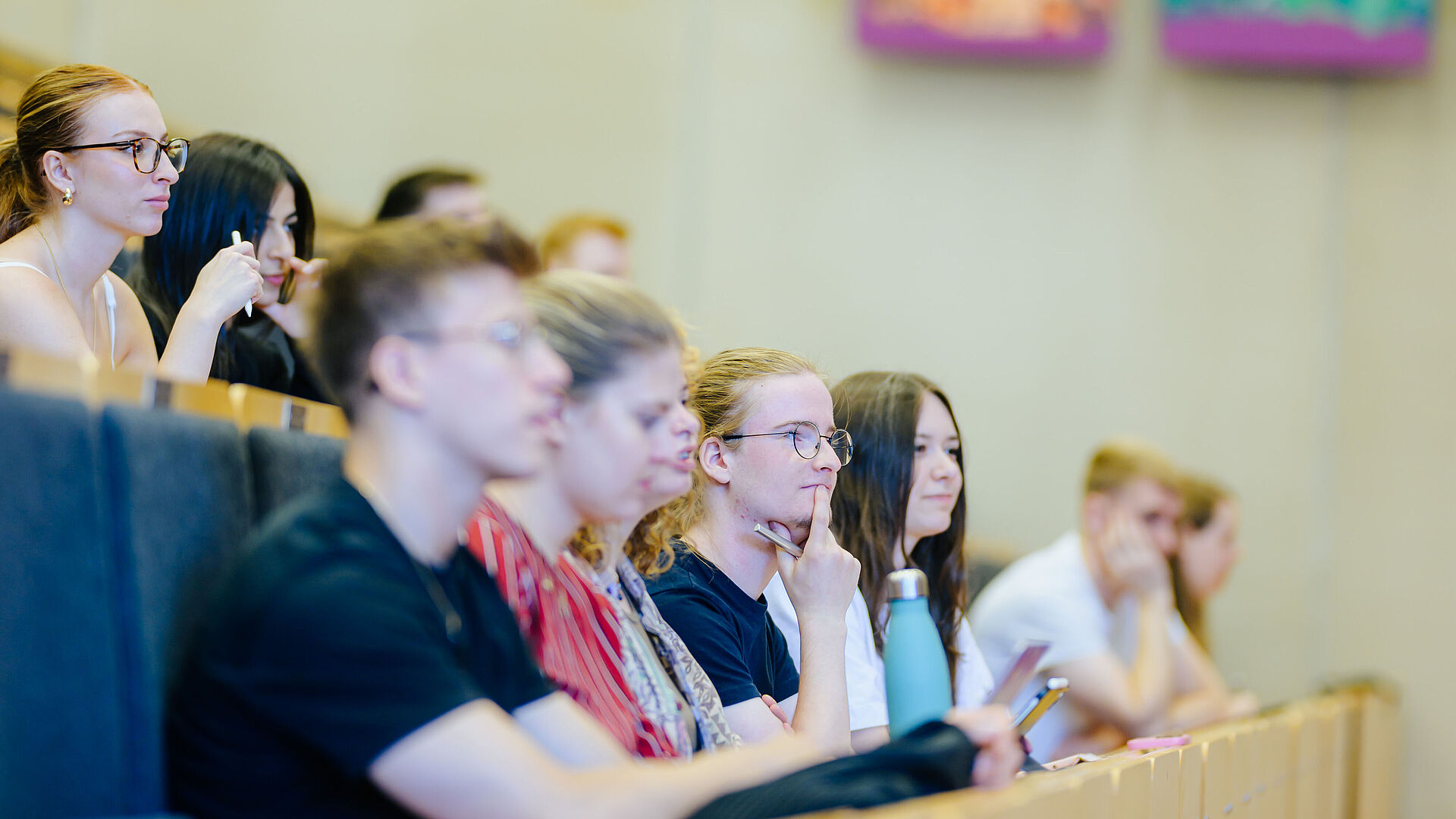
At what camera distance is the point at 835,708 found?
1.47 meters

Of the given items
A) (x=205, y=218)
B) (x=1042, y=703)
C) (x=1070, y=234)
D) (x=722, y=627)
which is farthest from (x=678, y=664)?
(x=1070, y=234)

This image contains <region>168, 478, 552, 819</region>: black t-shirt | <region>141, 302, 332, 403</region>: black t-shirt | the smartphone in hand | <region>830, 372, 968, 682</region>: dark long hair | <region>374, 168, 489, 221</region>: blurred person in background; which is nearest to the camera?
<region>168, 478, 552, 819</region>: black t-shirt

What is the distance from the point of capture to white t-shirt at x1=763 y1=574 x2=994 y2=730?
170 cm

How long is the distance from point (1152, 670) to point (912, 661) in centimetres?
150

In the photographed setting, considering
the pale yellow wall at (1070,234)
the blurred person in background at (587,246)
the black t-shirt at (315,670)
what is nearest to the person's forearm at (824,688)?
the black t-shirt at (315,670)

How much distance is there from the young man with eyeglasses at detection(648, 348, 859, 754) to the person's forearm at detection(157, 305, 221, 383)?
62 centimetres

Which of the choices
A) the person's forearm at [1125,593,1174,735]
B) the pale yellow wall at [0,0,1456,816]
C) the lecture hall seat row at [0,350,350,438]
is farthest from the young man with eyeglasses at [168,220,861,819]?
the pale yellow wall at [0,0,1456,816]

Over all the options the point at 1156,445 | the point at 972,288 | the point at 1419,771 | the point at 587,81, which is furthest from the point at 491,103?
the point at 1419,771

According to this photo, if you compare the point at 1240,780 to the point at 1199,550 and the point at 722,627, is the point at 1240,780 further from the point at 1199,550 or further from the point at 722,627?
the point at 1199,550

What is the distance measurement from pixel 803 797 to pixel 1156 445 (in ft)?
10.2

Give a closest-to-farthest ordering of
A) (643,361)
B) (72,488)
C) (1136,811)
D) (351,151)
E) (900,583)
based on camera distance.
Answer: (72,488), (643,361), (1136,811), (900,583), (351,151)

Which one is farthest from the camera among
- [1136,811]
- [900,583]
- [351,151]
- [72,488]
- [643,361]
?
[351,151]

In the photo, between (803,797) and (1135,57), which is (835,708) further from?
(1135,57)

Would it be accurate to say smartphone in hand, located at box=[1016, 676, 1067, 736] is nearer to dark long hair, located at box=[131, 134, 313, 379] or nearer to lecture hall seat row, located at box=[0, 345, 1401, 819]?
lecture hall seat row, located at box=[0, 345, 1401, 819]
